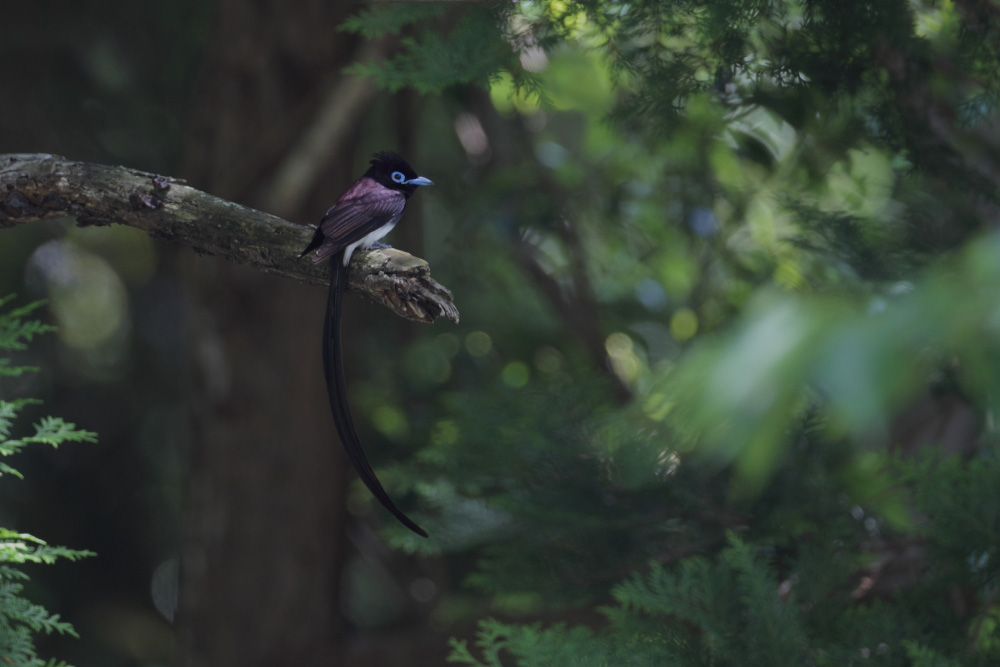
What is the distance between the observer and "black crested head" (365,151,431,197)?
49.7 inches

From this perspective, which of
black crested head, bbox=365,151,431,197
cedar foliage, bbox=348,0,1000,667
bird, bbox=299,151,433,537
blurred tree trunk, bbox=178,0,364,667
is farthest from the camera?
blurred tree trunk, bbox=178,0,364,667

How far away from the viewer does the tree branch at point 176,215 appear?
1054 mm

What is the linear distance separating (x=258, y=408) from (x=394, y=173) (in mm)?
1195

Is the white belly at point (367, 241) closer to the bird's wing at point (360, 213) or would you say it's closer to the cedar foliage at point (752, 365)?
the bird's wing at point (360, 213)

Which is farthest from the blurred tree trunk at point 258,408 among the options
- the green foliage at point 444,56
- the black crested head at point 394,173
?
the black crested head at point 394,173

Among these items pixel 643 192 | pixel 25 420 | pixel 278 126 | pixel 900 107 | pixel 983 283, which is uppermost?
pixel 983 283

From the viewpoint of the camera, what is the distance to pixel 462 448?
2.13 meters

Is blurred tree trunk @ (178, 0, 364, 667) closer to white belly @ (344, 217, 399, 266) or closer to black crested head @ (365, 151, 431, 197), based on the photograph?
black crested head @ (365, 151, 431, 197)

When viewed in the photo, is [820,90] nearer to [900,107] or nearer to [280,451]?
[900,107]

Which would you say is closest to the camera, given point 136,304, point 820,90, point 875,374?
point 875,374

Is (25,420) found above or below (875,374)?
below

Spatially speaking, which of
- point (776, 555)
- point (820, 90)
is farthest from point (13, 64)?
point (776, 555)

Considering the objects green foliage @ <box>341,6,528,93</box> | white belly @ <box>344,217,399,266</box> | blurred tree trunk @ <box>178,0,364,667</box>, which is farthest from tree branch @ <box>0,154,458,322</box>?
blurred tree trunk @ <box>178,0,364,667</box>

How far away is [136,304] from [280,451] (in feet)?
5.81
